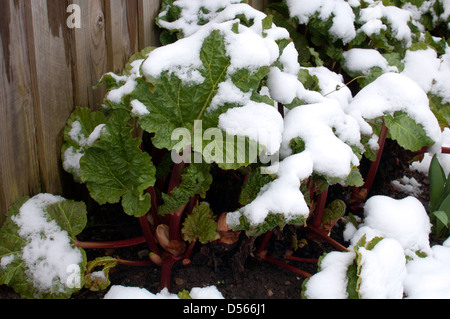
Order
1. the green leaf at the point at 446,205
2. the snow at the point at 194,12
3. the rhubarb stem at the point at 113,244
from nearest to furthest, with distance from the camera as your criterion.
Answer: the rhubarb stem at the point at 113,244 < the green leaf at the point at 446,205 < the snow at the point at 194,12

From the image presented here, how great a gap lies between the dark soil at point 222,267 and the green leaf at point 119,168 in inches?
11.8

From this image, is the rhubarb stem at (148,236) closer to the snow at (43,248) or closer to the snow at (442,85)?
the snow at (43,248)

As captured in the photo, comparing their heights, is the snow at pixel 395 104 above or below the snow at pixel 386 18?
below

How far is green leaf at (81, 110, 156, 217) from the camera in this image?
61.8 inches

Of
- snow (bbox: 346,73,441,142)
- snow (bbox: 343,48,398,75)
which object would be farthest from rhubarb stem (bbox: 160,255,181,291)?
snow (bbox: 343,48,398,75)

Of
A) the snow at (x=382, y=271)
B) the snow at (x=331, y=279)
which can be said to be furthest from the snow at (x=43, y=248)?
the snow at (x=382, y=271)

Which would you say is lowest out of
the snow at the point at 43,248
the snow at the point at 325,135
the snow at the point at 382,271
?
the snow at the point at 43,248

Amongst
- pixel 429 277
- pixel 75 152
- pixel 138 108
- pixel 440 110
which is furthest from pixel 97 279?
pixel 440 110

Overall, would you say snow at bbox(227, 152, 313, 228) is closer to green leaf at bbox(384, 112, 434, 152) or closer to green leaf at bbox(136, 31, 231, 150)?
green leaf at bbox(136, 31, 231, 150)

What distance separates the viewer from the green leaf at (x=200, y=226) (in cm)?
173

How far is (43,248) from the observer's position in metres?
1.62

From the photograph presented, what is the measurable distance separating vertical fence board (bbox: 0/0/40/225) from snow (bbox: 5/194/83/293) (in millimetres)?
83
